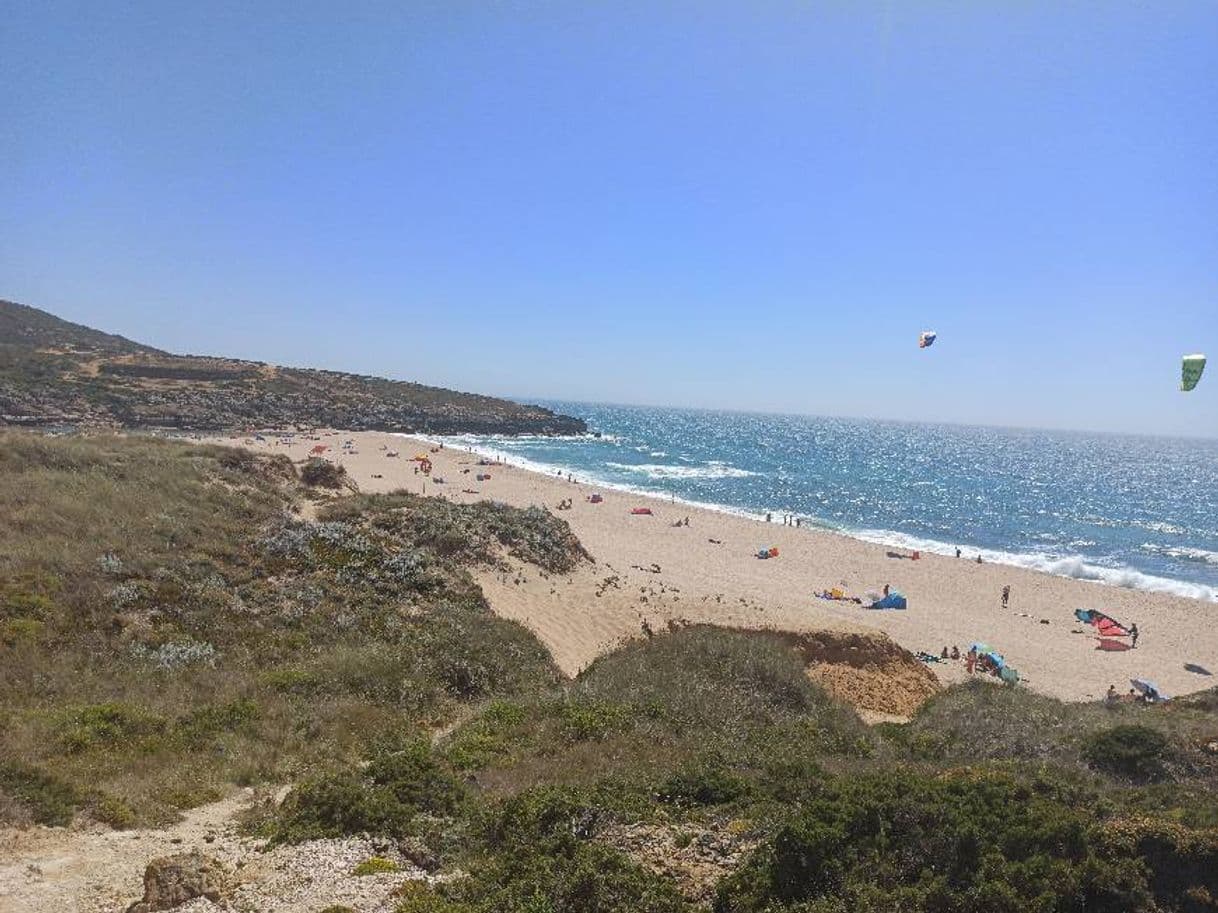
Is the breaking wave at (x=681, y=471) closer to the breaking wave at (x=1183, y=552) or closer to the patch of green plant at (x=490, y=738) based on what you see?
the breaking wave at (x=1183, y=552)

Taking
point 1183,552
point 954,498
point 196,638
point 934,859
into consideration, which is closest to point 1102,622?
point 1183,552

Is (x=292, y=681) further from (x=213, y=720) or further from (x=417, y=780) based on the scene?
(x=417, y=780)

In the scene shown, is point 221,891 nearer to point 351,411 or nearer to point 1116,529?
point 1116,529

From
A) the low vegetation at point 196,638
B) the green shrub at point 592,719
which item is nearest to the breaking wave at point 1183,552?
the low vegetation at point 196,638

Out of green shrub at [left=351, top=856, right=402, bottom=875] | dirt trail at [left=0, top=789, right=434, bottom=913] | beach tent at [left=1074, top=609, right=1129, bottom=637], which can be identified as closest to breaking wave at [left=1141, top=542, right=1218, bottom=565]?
beach tent at [left=1074, top=609, right=1129, bottom=637]

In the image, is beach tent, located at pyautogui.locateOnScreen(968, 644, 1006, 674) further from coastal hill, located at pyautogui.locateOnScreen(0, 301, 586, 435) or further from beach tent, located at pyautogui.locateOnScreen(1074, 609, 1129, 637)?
coastal hill, located at pyautogui.locateOnScreen(0, 301, 586, 435)

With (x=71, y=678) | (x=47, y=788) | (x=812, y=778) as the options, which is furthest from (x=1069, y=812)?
(x=71, y=678)

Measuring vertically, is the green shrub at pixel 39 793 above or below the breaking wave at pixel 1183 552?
above
